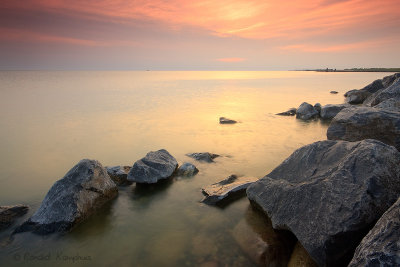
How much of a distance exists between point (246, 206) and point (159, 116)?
1939cm

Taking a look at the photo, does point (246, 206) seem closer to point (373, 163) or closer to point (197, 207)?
point (197, 207)

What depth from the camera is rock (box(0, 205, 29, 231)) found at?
7.22m

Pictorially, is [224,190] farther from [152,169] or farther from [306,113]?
[306,113]

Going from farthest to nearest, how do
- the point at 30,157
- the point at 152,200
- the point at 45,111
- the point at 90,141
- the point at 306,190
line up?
the point at 45,111 < the point at 90,141 < the point at 30,157 < the point at 152,200 < the point at 306,190

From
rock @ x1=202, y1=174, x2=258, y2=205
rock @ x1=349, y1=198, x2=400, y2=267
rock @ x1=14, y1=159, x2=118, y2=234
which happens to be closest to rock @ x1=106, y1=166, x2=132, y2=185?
rock @ x1=14, y1=159, x2=118, y2=234

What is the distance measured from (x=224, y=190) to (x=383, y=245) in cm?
542

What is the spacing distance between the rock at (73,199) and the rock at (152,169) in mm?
1029

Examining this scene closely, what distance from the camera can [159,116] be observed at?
85.5 feet

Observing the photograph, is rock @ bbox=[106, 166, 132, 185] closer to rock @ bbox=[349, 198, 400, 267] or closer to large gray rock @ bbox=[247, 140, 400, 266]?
large gray rock @ bbox=[247, 140, 400, 266]

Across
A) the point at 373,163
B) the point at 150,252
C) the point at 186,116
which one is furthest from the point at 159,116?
the point at 373,163

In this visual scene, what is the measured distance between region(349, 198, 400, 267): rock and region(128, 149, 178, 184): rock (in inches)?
278

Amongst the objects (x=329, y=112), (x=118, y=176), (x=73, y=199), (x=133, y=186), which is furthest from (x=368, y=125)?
(x=329, y=112)

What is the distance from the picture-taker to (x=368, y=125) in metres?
9.36

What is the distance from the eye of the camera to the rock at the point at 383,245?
346 centimetres
